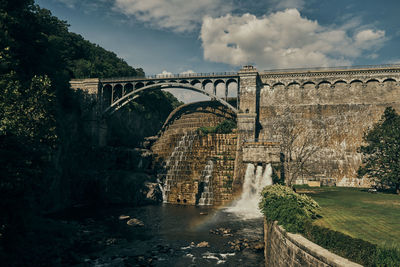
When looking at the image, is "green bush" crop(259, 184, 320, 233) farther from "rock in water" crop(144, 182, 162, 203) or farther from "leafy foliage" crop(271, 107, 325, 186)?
"rock in water" crop(144, 182, 162, 203)

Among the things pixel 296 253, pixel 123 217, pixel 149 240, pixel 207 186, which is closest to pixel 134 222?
pixel 123 217

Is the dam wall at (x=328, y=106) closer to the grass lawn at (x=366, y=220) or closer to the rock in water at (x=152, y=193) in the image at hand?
the grass lawn at (x=366, y=220)

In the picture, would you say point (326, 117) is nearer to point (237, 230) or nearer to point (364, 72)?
point (364, 72)

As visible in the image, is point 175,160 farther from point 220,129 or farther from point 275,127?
point 275,127

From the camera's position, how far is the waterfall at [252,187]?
4025cm

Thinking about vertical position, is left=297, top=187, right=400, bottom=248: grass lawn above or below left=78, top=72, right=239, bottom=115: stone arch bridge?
below

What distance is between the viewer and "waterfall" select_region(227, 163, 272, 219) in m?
40.2

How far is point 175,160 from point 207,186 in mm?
9844

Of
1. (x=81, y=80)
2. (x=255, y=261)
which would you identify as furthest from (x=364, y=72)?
(x=81, y=80)

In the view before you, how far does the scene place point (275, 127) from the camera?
5138 centimetres

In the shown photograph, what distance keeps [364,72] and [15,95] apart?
54.0 m

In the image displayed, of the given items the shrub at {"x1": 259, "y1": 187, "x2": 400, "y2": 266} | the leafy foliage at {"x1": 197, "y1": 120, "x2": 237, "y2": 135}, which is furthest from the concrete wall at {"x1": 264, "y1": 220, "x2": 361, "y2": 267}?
the leafy foliage at {"x1": 197, "y1": 120, "x2": 237, "y2": 135}

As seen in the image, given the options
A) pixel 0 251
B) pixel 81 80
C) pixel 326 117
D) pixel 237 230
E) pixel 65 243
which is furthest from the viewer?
pixel 81 80

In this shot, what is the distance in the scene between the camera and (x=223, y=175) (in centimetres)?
4566
